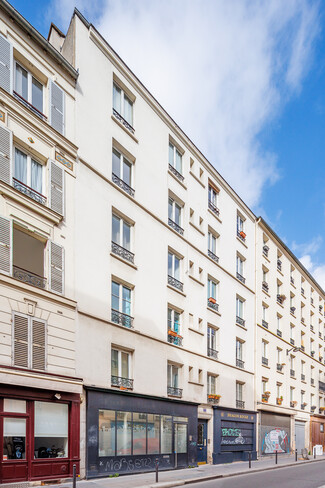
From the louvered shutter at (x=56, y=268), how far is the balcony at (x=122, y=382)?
4.75m

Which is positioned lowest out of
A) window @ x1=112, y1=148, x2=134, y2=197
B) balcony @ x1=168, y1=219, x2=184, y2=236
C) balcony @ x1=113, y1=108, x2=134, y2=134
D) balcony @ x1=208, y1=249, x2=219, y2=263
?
balcony @ x1=208, y1=249, x2=219, y2=263

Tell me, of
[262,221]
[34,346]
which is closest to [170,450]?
[34,346]

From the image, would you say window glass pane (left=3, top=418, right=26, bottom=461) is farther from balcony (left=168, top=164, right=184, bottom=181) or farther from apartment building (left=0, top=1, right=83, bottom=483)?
balcony (left=168, top=164, right=184, bottom=181)

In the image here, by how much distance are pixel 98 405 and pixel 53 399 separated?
2593 millimetres

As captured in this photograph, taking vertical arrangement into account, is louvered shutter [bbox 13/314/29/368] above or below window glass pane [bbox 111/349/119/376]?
above

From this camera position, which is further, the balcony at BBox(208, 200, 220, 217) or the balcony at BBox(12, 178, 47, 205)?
the balcony at BBox(208, 200, 220, 217)

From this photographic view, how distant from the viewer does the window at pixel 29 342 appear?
603 inches

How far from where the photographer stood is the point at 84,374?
18016 mm

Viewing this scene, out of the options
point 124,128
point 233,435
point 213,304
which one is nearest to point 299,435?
point 233,435

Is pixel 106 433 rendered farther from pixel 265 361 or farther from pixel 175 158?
pixel 265 361

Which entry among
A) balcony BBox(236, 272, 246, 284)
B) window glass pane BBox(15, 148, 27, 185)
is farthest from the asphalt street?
balcony BBox(236, 272, 246, 284)

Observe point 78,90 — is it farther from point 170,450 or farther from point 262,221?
point 262,221

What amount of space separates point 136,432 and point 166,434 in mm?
2493

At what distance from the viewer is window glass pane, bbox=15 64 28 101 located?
17125mm
